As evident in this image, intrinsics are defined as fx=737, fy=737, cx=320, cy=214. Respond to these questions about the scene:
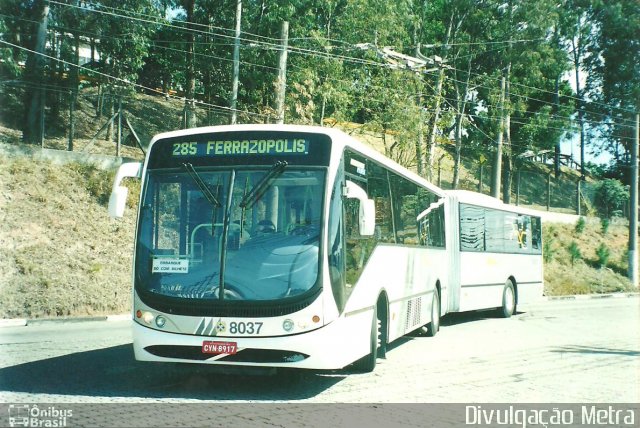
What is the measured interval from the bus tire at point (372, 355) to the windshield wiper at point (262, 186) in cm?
268

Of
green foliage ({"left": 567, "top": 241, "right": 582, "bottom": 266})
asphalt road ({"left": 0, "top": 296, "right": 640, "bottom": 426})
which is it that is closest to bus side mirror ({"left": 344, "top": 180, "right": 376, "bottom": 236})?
asphalt road ({"left": 0, "top": 296, "right": 640, "bottom": 426})

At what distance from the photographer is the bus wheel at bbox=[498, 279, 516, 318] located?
21.0m

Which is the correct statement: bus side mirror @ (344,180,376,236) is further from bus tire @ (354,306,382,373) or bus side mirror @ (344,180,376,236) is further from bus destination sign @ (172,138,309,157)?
bus tire @ (354,306,382,373)

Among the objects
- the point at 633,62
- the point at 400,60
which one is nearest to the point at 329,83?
the point at 400,60

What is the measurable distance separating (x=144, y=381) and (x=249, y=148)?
10.4ft

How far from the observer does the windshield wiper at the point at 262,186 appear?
859 cm

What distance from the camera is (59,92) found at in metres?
28.2

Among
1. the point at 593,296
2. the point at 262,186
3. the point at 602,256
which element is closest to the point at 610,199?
the point at 602,256

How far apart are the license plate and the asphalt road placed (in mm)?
330

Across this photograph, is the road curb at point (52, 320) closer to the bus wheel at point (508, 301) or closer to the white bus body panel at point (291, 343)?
the white bus body panel at point (291, 343)

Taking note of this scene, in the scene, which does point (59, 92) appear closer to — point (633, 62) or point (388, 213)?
point (388, 213)

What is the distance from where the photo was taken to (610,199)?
52.7 meters

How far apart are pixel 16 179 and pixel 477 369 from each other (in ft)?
54.9

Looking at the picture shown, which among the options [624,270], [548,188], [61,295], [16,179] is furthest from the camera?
[548,188]
